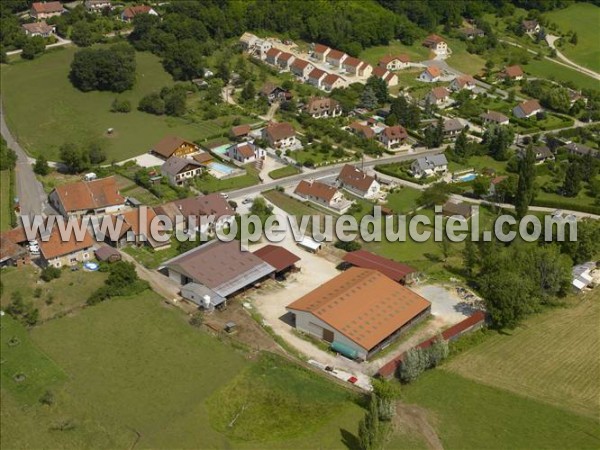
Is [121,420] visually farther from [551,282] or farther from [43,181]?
[43,181]

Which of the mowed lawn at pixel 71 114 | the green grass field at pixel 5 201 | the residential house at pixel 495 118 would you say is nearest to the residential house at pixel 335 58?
the mowed lawn at pixel 71 114

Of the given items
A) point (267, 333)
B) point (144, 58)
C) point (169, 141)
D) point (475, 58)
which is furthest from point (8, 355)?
point (475, 58)

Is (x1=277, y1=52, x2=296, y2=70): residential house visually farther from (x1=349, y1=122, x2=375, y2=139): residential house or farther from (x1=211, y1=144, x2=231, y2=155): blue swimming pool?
(x1=211, y1=144, x2=231, y2=155): blue swimming pool

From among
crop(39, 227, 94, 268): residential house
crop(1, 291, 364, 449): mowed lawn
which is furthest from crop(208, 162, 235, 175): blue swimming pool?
crop(1, 291, 364, 449): mowed lawn

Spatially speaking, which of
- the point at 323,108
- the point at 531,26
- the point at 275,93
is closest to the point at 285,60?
the point at 275,93

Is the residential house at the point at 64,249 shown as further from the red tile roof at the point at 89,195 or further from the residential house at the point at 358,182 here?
the residential house at the point at 358,182
